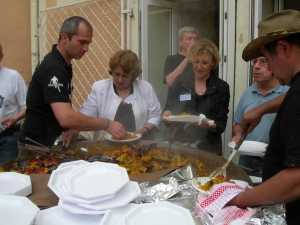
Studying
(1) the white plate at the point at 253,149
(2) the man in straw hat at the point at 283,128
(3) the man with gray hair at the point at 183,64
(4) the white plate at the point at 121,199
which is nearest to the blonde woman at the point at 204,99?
(3) the man with gray hair at the point at 183,64

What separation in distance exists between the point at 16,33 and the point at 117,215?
17.5ft

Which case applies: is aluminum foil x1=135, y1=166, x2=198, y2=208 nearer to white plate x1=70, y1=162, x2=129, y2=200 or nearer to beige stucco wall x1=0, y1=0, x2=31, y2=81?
white plate x1=70, y1=162, x2=129, y2=200

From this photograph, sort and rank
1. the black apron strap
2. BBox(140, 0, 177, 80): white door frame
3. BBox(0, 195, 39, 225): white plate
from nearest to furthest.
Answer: BBox(0, 195, 39, 225): white plate → the black apron strap → BBox(140, 0, 177, 80): white door frame

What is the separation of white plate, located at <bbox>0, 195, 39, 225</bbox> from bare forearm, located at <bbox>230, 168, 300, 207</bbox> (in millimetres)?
638

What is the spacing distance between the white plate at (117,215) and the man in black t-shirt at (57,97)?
107cm

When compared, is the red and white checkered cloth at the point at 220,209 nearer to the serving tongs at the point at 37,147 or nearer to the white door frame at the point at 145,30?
the serving tongs at the point at 37,147

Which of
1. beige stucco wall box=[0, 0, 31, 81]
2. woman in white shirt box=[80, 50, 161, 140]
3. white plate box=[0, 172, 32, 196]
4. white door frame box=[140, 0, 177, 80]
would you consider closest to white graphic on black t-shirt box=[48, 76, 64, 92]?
woman in white shirt box=[80, 50, 161, 140]

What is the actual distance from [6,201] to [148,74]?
3.45 m

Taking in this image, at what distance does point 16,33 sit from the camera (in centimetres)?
581

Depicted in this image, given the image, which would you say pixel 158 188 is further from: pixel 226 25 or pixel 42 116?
pixel 226 25

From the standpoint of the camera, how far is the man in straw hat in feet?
3.61

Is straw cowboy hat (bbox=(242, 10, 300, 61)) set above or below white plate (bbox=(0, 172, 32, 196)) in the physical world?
above

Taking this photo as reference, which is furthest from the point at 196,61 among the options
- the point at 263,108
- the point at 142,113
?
the point at 263,108

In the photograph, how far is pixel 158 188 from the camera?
4.26 feet
